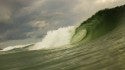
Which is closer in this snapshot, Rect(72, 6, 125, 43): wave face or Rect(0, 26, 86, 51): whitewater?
Rect(72, 6, 125, 43): wave face

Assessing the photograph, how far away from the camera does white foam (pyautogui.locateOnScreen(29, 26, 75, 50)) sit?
1101 inches

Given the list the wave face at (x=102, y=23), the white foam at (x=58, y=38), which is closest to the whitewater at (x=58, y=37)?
the white foam at (x=58, y=38)

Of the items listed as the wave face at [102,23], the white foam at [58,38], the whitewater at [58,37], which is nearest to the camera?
the wave face at [102,23]

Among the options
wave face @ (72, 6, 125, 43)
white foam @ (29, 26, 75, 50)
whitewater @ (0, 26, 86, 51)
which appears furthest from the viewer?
white foam @ (29, 26, 75, 50)

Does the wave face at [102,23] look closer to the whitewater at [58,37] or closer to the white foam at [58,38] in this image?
the whitewater at [58,37]

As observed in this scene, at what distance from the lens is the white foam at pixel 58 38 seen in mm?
27969

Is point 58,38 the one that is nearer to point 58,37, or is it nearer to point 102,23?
point 58,37

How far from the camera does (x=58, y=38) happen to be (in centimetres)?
2973

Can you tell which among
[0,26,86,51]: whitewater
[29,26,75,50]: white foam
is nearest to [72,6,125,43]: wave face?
[0,26,86,51]: whitewater

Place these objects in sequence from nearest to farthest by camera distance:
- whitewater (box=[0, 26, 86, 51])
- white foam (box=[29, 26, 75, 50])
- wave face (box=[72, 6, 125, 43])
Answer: wave face (box=[72, 6, 125, 43]) → whitewater (box=[0, 26, 86, 51]) → white foam (box=[29, 26, 75, 50])

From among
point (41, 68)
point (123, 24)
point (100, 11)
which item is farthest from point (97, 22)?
point (41, 68)

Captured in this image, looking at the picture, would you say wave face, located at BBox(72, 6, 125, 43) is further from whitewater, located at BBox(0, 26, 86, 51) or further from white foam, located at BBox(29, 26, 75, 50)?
white foam, located at BBox(29, 26, 75, 50)

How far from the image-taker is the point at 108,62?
1029 cm

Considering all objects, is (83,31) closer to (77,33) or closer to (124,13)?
(77,33)
